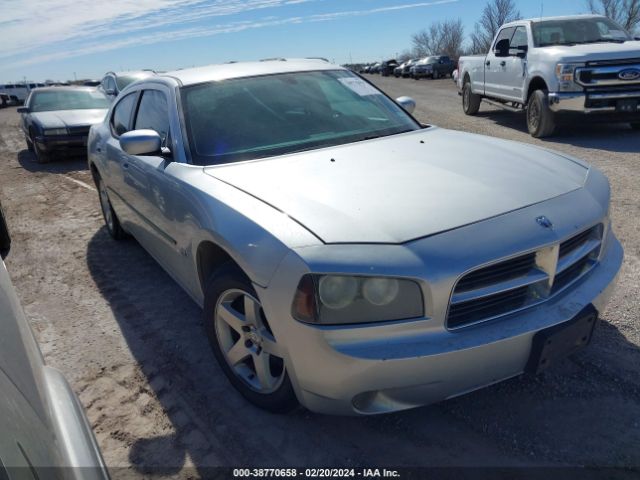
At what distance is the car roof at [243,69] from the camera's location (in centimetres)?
359

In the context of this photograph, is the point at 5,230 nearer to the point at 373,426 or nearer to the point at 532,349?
the point at 373,426

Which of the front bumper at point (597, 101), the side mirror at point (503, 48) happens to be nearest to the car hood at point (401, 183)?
the front bumper at point (597, 101)

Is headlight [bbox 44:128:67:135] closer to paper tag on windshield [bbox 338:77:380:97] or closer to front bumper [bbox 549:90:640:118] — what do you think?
paper tag on windshield [bbox 338:77:380:97]

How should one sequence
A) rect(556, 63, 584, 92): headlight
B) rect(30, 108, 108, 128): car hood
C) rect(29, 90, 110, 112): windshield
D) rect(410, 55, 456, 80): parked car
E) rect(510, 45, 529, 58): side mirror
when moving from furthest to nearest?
rect(410, 55, 456, 80): parked car, rect(29, 90, 110, 112): windshield, rect(30, 108, 108, 128): car hood, rect(510, 45, 529, 58): side mirror, rect(556, 63, 584, 92): headlight

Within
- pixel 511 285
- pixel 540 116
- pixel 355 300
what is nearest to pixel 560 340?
pixel 511 285

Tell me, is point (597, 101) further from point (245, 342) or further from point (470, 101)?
point (245, 342)

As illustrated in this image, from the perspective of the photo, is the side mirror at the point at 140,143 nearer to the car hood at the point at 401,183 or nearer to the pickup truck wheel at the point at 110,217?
the car hood at the point at 401,183

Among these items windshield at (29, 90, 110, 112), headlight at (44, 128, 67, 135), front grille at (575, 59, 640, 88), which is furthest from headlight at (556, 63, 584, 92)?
windshield at (29, 90, 110, 112)

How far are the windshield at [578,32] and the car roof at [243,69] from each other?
670 cm

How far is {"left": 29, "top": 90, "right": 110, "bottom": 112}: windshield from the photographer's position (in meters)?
11.5

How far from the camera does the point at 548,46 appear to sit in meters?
9.05

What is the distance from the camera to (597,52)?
26.6 feet

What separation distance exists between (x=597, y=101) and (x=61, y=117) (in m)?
9.85

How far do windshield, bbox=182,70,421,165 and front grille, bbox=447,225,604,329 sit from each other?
1478 mm
